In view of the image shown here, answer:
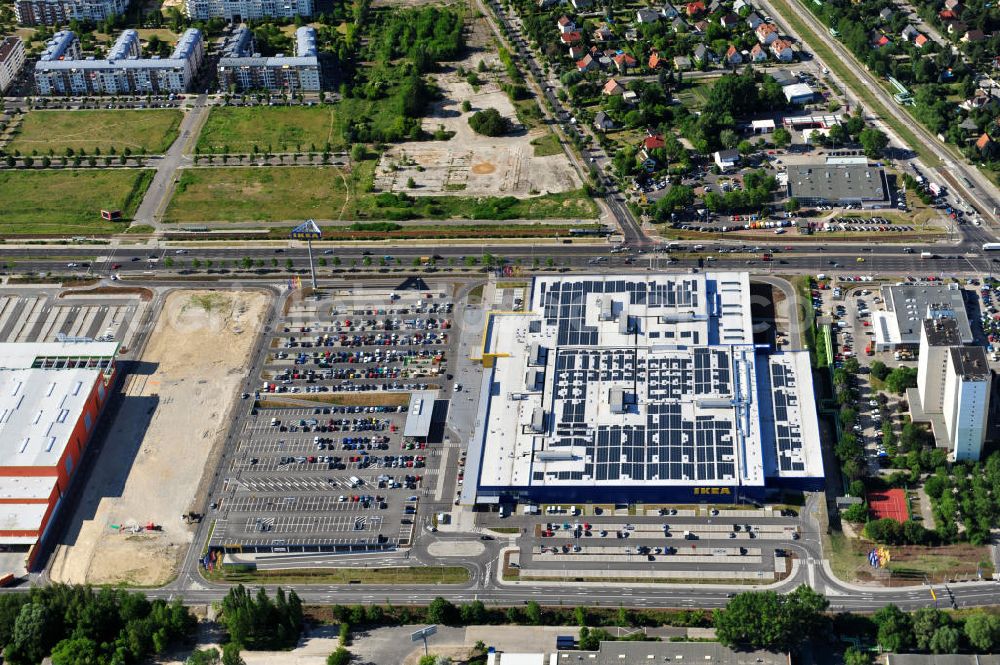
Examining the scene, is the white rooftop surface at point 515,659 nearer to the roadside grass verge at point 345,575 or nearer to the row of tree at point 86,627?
the roadside grass verge at point 345,575

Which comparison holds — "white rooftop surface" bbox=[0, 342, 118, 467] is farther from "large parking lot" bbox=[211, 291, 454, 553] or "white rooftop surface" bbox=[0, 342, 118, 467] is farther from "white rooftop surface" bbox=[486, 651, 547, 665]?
"white rooftop surface" bbox=[486, 651, 547, 665]

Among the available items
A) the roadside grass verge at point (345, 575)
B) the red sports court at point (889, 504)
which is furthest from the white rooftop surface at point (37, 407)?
the red sports court at point (889, 504)

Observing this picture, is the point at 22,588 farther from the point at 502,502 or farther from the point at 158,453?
the point at 502,502

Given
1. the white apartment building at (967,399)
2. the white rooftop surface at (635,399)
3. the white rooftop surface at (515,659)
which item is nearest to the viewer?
the white rooftop surface at (515,659)

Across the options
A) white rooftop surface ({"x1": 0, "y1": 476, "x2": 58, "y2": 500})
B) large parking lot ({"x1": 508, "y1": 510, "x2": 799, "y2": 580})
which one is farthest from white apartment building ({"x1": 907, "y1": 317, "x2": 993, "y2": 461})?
white rooftop surface ({"x1": 0, "y1": 476, "x2": 58, "y2": 500})

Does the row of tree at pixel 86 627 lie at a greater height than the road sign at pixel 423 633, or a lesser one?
lesser

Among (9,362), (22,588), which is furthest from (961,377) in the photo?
(9,362)

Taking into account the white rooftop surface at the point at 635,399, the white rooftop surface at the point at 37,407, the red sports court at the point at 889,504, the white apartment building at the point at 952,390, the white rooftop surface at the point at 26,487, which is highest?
the white apartment building at the point at 952,390
